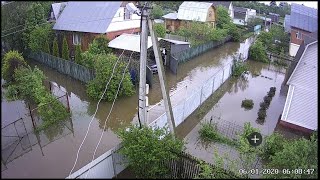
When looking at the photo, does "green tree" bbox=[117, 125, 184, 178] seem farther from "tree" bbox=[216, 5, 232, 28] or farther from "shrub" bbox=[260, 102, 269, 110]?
"tree" bbox=[216, 5, 232, 28]

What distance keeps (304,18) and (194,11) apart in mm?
11334

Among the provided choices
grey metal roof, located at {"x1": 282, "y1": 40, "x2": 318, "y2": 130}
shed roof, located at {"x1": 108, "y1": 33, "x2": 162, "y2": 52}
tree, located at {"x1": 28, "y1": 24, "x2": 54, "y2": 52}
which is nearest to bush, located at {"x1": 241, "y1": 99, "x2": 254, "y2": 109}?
grey metal roof, located at {"x1": 282, "y1": 40, "x2": 318, "y2": 130}

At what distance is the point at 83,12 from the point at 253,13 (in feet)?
103

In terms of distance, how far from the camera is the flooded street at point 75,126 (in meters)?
10.6

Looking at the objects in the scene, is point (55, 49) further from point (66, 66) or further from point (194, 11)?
point (194, 11)

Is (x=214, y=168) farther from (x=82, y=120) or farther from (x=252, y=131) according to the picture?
(x=82, y=120)

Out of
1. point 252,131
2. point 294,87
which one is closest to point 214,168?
point 252,131

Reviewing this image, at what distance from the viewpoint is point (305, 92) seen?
13.1 m

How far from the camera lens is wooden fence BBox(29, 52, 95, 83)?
695 inches

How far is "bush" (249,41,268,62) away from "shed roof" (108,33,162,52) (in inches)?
366

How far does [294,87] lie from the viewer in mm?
13430

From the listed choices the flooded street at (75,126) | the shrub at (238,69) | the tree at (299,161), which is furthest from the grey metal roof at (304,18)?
the tree at (299,161)

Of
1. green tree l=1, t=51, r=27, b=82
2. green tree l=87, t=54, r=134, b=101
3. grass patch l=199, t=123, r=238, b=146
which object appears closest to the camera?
grass patch l=199, t=123, r=238, b=146

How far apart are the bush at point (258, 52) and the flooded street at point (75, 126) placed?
515 centimetres
